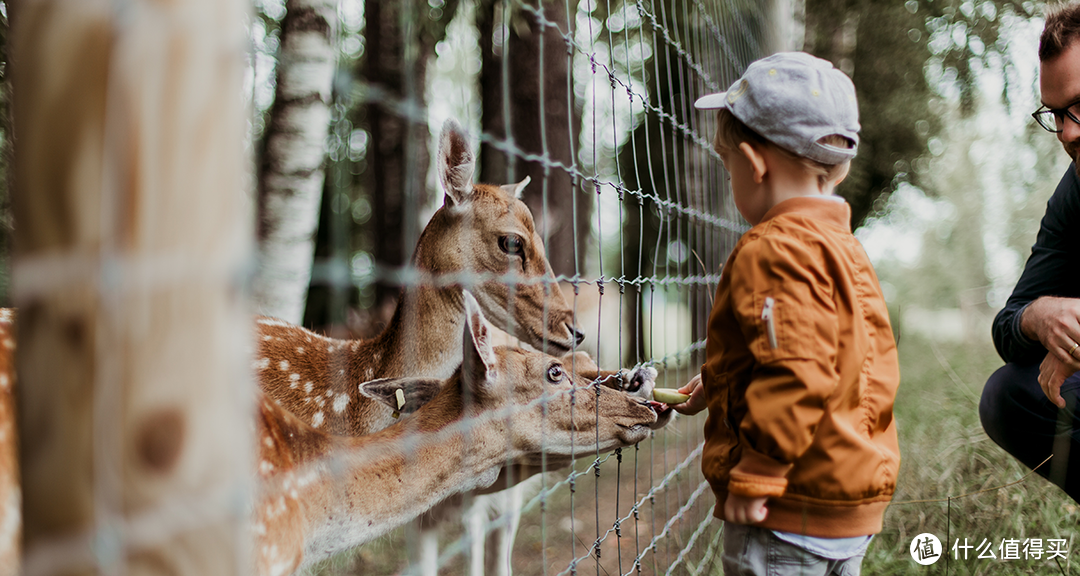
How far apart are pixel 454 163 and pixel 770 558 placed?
73.2 inches

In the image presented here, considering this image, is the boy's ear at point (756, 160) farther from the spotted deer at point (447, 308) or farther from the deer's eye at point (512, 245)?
the deer's eye at point (512, 245)

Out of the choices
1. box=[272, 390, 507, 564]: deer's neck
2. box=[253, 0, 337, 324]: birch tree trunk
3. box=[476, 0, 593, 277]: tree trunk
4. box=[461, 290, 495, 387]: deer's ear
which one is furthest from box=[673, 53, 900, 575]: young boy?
box=[476, 0, 593, 277]: tree trunk

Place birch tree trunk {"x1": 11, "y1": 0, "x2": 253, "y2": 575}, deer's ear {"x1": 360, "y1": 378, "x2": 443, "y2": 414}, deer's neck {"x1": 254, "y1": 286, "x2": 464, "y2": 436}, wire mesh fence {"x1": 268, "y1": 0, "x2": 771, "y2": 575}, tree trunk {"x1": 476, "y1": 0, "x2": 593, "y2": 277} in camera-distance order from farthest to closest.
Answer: tree trunk {"x1": 476, "y1": 0, "x2": 593, "y2": 277}
deer's neck {"x1": 254, "y1": 286, "x2": 464, "y2": 436}
deer's ear {"x1": 360, "y1": 378, "x2": 443, "y2": 414}
wire mesh fence {"x1": 268, "y1": 0, "x2": 771, "y2": 575}
birch tree trunk {"x1": 11, "y1": 0, "x2": 253, "y2": 575}

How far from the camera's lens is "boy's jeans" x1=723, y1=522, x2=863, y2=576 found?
178cm

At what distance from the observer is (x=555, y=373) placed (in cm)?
266

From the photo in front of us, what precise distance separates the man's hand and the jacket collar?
126cm

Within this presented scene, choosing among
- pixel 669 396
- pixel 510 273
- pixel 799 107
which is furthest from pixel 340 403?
pixel 799 107

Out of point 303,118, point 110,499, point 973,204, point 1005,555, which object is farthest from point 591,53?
point 973,204

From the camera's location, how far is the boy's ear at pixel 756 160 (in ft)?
6.04

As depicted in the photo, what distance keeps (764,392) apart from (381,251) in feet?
20.0

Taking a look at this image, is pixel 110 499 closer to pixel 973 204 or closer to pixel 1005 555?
pixel 1005 555

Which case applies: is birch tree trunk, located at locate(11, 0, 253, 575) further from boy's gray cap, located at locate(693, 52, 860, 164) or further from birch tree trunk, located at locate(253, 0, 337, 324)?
birch tree trunk, located at locate(253, 0, 337, 324)

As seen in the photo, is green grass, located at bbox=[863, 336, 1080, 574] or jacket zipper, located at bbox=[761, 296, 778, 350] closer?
jacket zipper, located at bbox=[761, 296, 778, 350]

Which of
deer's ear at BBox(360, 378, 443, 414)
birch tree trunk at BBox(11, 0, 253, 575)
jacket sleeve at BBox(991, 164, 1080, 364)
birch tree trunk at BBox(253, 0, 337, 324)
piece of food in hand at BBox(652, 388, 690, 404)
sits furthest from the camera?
birch tree trunk at BBox(253, 0, 337, 324)
